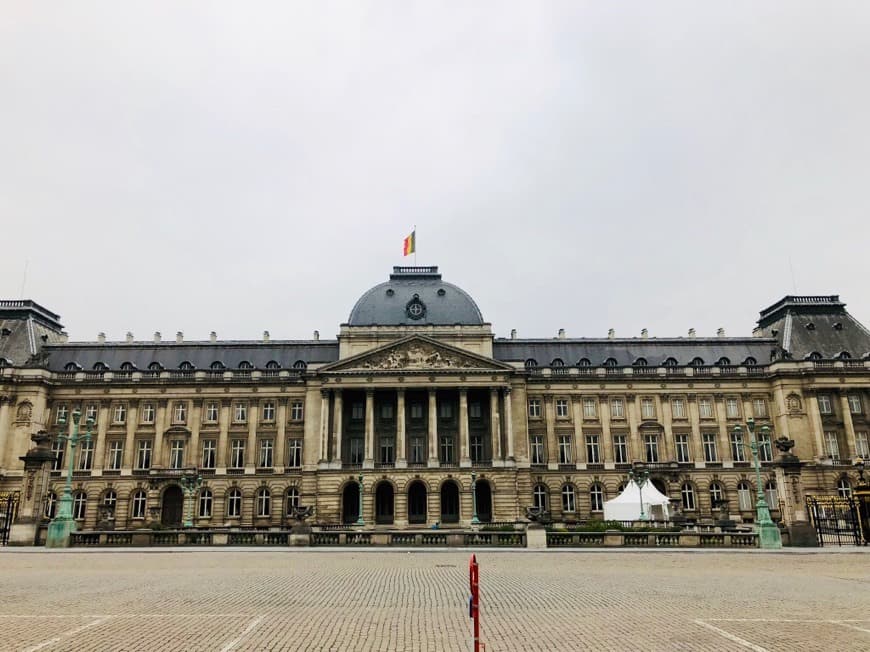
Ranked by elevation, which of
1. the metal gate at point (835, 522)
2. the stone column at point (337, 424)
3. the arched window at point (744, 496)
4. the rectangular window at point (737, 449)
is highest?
the stone column at point (337, 424)

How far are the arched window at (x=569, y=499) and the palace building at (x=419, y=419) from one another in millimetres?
207

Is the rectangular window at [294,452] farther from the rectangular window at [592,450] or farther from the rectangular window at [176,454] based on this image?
the rectangular window at [592,450]

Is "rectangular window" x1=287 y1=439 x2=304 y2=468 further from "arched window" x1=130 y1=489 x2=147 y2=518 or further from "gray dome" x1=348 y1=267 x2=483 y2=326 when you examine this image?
"arched window" x1=130 y1=489 x2=147 y2=518

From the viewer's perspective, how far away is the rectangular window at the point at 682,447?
66500 millimetres

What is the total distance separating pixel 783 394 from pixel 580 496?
22852 mm

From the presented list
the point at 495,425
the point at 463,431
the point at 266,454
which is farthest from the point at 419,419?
the point at 266,454

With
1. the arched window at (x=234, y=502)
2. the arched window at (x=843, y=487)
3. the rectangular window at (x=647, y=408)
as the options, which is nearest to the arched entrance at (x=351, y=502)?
the arched window at (x=234, y=502)

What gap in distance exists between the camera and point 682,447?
66938 millimetres

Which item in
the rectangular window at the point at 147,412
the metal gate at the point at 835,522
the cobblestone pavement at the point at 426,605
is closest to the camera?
the cobblestone pavement at the point at 426,605

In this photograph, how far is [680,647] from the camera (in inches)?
437

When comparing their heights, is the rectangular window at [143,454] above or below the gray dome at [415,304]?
below

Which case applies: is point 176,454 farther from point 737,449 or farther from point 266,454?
point 737,449

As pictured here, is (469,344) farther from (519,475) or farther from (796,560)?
(796,560)

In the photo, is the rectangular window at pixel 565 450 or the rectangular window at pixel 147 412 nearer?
the rectangular window at pixel 565 450
